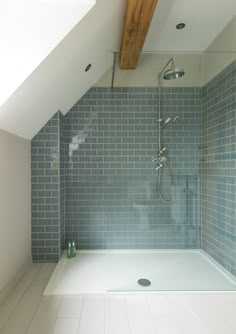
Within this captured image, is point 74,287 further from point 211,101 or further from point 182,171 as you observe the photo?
point 211,101

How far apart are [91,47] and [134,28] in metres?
0.42

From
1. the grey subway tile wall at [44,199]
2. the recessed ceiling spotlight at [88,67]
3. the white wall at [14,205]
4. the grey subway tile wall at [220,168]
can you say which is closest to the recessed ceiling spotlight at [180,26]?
the grey subway tile wall at [220,168]

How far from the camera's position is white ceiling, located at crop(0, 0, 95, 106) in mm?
1442

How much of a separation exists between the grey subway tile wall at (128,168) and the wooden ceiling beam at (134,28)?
19.6 inches

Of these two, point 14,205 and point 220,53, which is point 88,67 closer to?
point 220,53

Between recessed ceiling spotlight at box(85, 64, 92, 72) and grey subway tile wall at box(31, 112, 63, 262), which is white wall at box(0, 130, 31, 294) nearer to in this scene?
grey subway tile wall at box(31, 112, 63, 262)

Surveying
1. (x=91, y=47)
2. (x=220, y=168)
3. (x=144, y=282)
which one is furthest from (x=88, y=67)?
(x=144, y=282)

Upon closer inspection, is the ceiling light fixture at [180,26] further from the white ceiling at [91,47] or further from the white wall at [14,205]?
the white wall at [14,205]

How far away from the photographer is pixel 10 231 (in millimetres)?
2217

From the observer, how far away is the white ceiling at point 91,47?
1.81 metres

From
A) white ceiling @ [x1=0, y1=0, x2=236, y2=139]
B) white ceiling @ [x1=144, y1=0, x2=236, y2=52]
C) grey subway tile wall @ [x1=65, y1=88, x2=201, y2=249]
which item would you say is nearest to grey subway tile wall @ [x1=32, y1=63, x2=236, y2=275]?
grey subway tile wall @ [x1=65, y1=88, x2=201, y2=249]

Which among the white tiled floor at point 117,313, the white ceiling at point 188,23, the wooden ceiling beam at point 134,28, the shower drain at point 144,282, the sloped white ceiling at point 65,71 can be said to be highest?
the white ceiling at point 188,23

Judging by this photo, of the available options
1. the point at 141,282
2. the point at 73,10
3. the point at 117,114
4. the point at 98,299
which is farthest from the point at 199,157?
the point at 73,10

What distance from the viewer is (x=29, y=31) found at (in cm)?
151
